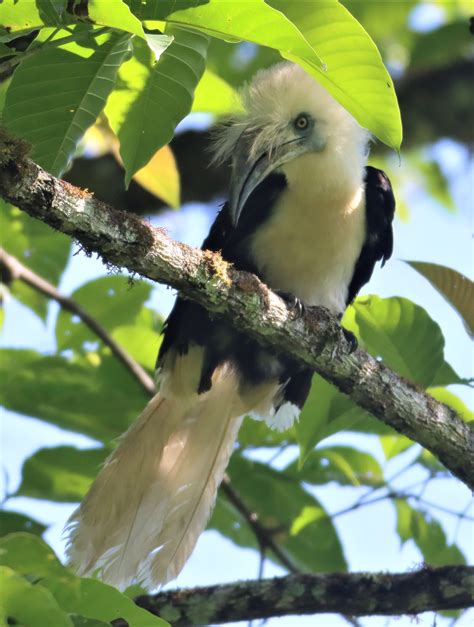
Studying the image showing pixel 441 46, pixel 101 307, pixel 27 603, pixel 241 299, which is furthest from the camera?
pixel 441 46

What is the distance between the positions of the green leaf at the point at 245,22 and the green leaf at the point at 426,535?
2.79 m

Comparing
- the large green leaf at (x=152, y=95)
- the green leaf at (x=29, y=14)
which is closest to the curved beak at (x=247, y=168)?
the large green leaf at (x=152, y=95)

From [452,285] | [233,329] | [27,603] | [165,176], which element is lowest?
[27,603]

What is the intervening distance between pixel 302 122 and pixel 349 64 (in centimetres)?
174

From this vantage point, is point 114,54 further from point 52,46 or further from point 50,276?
point 50,276

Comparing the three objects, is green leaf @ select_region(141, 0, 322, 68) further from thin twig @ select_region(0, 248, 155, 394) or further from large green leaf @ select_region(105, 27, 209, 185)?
thin twig @ select_region(0, 248, 155, 394)

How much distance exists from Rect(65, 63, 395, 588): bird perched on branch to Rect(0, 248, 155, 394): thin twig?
0.69 ft

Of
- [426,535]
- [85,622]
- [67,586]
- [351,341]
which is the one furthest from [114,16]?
[426,535]

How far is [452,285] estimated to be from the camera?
4113 millimetres

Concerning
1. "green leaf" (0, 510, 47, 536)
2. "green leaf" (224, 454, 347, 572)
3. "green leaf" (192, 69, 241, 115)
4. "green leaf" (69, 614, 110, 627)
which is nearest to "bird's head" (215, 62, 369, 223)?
"green leaf" (192, 69, 241, 115)

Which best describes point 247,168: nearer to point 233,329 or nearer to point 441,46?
point 233,329

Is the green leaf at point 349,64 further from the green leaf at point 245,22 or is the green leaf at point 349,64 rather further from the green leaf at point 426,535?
the green leaf at point 426,535

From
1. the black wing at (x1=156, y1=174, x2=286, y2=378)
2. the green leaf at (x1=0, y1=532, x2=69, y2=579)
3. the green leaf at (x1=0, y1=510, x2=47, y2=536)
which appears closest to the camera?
the green leaf at (x1=0, y1=532, x2=69, y2=579)

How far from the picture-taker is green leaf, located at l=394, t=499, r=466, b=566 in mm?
4891
